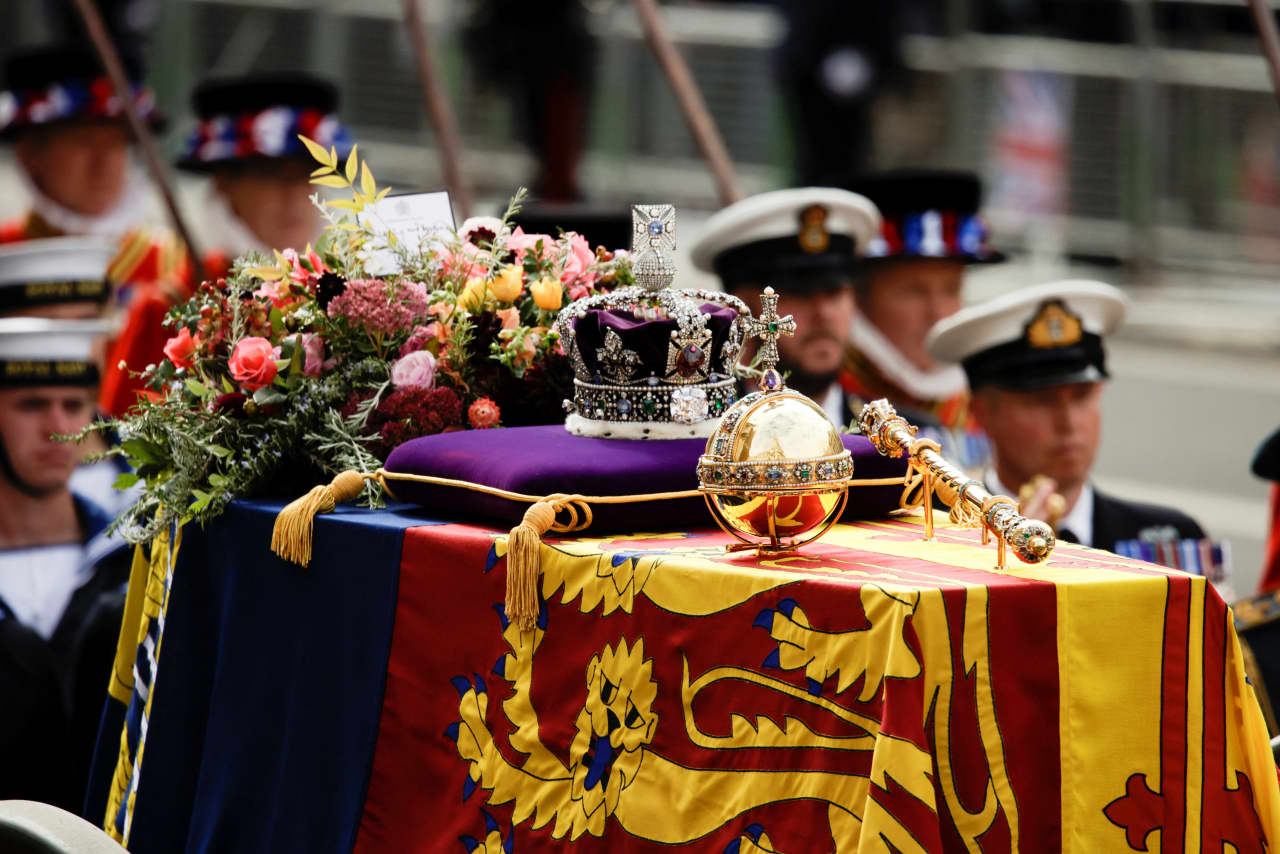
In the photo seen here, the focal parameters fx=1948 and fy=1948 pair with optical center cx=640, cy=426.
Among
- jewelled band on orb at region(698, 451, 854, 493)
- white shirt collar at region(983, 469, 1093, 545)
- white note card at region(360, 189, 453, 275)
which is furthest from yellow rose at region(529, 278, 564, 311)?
white shirt collar at region(983, 469, 1093, 545)

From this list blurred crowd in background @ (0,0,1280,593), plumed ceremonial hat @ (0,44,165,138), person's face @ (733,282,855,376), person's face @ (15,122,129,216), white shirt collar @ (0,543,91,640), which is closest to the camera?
white shirt collar @ (0,543,91,640)

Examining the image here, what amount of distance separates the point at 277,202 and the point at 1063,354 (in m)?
2.55

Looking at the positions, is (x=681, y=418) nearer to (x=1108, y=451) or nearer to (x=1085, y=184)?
(x=1108, y=451)

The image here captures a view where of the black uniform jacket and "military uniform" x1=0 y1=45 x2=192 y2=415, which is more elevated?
"military uniform" x1=0 y1=45 x2=192 y2=415

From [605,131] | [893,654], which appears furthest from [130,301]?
[893,654]

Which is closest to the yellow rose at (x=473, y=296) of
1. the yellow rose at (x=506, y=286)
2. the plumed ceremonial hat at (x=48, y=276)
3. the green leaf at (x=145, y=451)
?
the yellow rose at (x=506, y=286)

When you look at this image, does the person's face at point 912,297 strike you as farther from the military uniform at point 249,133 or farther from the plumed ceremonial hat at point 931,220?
the military uniform at point 249,133

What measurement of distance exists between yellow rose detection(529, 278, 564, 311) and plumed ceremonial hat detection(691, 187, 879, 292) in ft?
5.87

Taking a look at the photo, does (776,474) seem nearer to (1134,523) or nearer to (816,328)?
(1134,523)

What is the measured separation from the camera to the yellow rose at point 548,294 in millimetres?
2777

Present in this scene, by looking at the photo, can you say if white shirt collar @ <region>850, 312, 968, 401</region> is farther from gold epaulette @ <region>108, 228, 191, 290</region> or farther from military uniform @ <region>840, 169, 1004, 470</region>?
gold epaulette @ <region>108, 228, 191, 290</region>

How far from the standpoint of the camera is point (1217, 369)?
932 cm

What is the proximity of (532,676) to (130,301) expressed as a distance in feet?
14.7

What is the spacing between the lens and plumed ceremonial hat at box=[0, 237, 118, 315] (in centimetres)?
478
